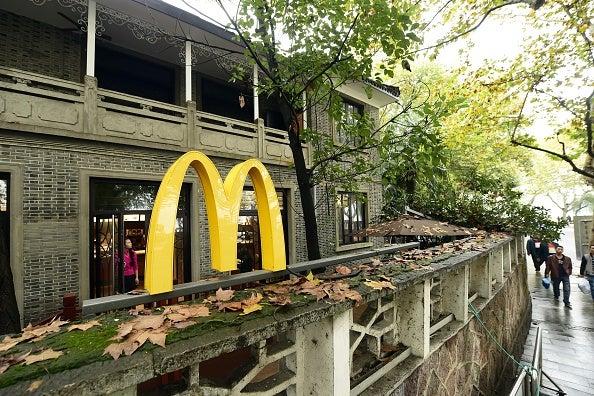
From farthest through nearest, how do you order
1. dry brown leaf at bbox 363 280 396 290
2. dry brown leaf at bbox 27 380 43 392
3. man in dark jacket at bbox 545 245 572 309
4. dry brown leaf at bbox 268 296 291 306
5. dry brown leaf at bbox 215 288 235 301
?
man in dark jacket at bbox 545 245 572 309 < dry brown leaf at bbox 363 280 396 290 < dry brown leaf at bbox 215 288 235 301 < dry brown leaf at bbox 268 296 291 306 < dry brown leaf at bbox 27 380 43 392

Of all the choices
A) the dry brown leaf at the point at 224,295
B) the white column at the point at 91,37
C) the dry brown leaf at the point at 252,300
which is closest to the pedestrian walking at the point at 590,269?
the dry brown leaf at the point at 252,300

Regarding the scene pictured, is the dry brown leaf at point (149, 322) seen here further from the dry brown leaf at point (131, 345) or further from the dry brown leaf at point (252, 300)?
the dry brown leaf at point (252, 300)

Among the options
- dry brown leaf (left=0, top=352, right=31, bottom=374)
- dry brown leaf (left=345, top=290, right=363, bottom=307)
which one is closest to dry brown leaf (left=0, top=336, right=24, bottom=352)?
dry brown leaf (left=0, top=352, right=31, bottom=374)

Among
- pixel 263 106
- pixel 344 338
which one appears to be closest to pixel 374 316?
pixel 344 338

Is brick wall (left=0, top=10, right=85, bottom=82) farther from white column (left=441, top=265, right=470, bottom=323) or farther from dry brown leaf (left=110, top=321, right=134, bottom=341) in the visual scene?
white column (left=441, top=265, right=470, bottom=323)

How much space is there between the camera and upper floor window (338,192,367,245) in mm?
11359

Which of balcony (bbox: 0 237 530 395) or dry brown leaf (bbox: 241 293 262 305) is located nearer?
balcony (bbox: 0 237 530 395)

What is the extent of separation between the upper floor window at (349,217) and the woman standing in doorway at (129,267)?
696 cm

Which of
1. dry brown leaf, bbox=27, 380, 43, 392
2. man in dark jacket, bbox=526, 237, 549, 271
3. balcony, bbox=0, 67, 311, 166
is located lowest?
man in dark jacket, bbox=526, 237, 549, 271

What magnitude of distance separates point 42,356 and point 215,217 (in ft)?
4.17

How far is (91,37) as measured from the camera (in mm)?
6145

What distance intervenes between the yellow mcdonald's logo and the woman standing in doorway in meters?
5.67

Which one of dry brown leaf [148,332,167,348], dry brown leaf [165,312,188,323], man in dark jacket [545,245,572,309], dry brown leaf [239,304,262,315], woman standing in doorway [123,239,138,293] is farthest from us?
man in dark jacket [545,245,572,309]

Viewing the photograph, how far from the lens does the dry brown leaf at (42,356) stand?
1.07 meters
